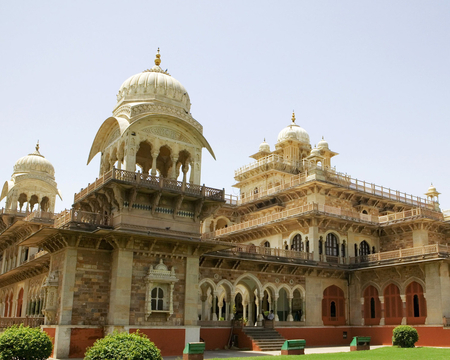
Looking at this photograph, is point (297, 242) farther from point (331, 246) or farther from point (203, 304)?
point (203, 304)

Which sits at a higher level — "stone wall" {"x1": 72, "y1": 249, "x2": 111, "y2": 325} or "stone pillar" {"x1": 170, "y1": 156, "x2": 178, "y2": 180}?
"stone pillar" {"x1": 170, "y1": 156, "x2": 178, "y2": 180}

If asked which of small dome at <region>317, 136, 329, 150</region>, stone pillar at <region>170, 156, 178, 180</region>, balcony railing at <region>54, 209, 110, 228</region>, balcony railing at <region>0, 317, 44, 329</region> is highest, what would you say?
small dome at <region>317, 136, 329, 150</region>

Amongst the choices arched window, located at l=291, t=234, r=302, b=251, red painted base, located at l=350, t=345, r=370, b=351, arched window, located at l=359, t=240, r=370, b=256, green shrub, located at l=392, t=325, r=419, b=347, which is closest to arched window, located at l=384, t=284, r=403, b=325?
arched window, located at l=359, t=240, r=370, b=256

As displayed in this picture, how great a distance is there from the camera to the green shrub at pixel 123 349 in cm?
1301

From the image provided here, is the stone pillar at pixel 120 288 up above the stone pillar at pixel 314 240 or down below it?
below

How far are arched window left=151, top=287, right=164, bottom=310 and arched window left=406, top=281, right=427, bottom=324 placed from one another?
15.6 m

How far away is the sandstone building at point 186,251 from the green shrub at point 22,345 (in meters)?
4.50

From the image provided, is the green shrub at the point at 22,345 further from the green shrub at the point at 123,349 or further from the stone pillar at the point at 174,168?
the stone pillar at the point at 174,168

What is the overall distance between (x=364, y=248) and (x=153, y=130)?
19.4 metres

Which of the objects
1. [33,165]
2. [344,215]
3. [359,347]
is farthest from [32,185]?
[359,347]

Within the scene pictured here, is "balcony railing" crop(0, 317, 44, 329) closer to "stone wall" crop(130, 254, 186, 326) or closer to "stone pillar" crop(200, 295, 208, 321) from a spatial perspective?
"stone wall" crop(130, 254, 186, 326)

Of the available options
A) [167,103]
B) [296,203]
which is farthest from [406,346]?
[167,103]

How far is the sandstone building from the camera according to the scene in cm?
2308

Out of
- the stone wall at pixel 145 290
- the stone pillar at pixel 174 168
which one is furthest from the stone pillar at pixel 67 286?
the stone pillar at pixel 174 168
